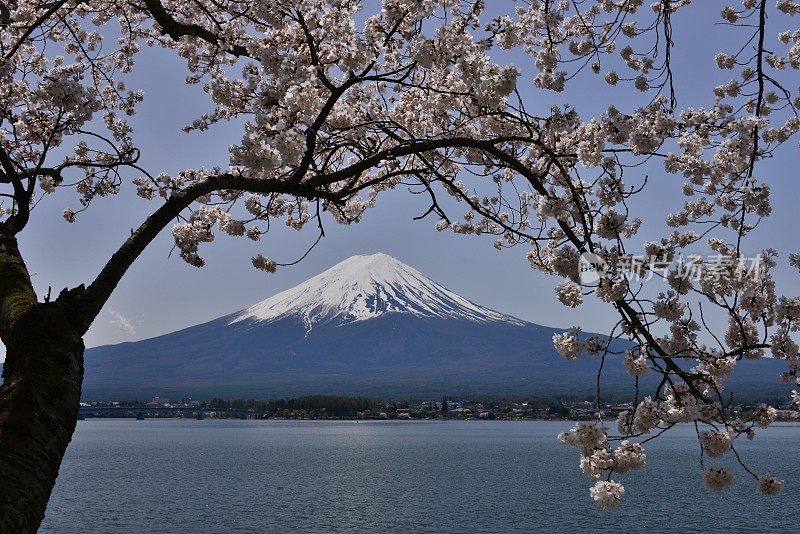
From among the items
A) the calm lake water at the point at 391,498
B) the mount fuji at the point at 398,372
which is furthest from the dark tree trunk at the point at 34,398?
the mount fuji at the point at 398,372

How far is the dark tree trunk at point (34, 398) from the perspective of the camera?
2072 millimetres

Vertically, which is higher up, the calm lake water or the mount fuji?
the mount fuji

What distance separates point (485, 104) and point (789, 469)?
46.4 m

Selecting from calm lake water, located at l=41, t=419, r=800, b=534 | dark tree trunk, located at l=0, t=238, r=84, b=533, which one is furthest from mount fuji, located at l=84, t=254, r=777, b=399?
dark tree trunk, located at l=0, t=238, r=84, b=533

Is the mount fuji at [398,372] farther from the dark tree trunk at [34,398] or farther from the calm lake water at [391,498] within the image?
the dark tree trunk at [34,398]

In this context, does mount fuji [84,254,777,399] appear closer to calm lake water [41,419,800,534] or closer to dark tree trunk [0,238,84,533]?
calm lake water [41,419,800,534]

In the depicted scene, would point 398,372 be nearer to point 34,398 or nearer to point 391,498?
point 391,498

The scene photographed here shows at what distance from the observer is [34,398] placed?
2266 millimetres

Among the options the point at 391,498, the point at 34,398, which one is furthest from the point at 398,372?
the point at 34,398

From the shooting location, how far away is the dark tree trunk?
81.6 inches

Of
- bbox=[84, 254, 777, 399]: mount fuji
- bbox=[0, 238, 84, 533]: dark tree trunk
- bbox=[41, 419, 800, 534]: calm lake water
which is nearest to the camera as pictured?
bbox=[0, 238, 84, 533]: dark tree trunk

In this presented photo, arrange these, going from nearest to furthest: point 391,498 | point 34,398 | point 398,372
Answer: point 34,398
point 391,498
point 398,372

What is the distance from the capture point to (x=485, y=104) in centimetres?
334

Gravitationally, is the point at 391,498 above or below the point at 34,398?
below
